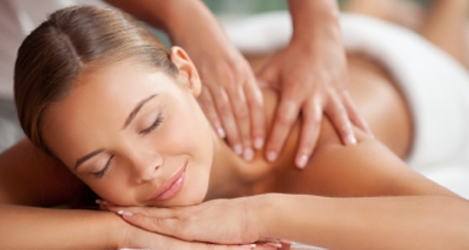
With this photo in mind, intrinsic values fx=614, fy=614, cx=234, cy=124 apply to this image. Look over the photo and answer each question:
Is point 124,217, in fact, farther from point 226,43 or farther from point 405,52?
point 405,52

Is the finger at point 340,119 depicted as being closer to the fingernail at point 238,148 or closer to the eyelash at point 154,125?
the fingernail at point 238,148

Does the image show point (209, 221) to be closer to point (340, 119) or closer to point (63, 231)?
point (63, 231)

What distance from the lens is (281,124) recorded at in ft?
3.86

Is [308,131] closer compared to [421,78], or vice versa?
[308,131]

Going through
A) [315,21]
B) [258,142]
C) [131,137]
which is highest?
[315,21]

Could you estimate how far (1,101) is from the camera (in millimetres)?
1313

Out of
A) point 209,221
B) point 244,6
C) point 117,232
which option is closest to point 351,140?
point 209,221

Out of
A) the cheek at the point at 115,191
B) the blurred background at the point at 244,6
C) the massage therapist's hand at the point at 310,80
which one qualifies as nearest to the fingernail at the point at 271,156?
the massage therapist's hand at the point at 310,80

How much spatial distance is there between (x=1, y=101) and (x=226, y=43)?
51 cm

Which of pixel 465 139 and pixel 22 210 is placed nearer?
pixel 22 210

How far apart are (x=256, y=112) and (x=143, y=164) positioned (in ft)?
1.15

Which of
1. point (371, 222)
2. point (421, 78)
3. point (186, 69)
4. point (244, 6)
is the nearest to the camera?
point (371, 222)

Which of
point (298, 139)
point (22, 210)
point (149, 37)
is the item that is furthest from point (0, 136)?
point (298, 139)

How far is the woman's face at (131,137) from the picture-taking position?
889mm
